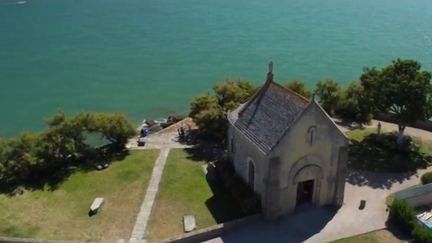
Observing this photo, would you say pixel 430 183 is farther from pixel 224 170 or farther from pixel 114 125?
pixel 114 125

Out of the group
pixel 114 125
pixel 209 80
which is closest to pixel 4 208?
pixel 114 125

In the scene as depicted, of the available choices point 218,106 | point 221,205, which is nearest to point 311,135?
point 221,205

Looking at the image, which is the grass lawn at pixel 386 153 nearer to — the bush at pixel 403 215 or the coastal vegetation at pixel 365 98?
the coastal vegetation at pixel 365 98

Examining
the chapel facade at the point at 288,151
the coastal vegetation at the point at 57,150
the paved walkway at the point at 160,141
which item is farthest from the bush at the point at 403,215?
the coastal vegetation at the point at 57,150

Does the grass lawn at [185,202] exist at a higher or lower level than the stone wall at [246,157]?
lower

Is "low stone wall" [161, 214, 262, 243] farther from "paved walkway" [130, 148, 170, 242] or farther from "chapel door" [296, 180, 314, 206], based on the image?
"chapel door" [296, 180, 314, 206]

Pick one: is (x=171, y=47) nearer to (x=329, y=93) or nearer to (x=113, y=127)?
(x=329, y=93)
